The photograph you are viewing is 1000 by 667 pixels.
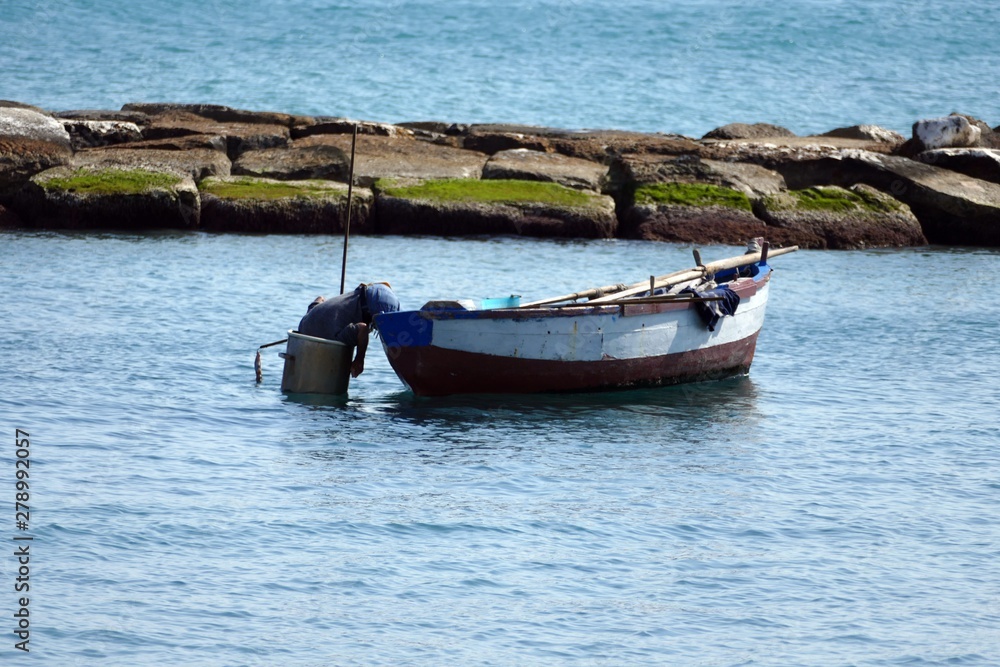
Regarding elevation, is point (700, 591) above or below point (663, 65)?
below

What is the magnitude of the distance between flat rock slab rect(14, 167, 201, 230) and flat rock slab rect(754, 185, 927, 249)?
12.1m

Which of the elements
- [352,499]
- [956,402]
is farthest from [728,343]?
[352,499]

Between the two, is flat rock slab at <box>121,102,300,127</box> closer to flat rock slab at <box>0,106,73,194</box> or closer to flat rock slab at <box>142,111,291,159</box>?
flat rock slab at <box>142,111,291,159</box>

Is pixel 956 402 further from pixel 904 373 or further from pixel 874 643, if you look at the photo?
pixel 874 643

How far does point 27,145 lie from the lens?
96.5 feet

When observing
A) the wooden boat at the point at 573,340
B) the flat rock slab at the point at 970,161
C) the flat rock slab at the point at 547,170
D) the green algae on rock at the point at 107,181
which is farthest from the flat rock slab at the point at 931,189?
the wooden boat at the point at 573,340

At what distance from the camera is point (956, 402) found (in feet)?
53.1

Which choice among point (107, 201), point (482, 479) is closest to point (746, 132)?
point (107, 201)

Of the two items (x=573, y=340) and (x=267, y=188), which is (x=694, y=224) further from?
(x=573, y=340)

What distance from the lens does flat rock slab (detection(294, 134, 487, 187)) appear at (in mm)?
30031

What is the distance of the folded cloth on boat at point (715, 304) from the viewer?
51.9 feet

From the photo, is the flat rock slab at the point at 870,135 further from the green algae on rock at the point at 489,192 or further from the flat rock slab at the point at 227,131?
the flat rock slab at the point at 227,131

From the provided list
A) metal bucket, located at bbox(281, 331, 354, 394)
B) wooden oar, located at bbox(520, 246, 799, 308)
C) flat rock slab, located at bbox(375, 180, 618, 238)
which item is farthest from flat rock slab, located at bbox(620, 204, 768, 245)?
metal bucket, located at bbox(281, 331, 354, 394)

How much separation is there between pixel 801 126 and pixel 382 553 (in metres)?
64.9
